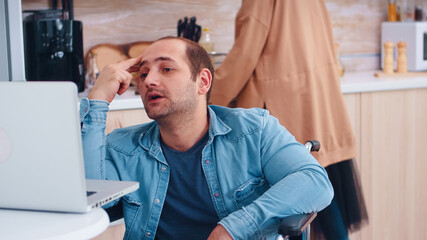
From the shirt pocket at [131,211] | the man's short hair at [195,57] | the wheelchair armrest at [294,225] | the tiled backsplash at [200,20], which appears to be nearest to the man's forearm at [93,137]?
the shirt pocket at [131,211]

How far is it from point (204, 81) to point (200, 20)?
4.83 feet

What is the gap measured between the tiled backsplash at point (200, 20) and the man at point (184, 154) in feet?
4.24

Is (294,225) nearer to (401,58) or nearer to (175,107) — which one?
(175,107)

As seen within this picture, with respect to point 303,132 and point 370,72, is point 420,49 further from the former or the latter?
point 303,132

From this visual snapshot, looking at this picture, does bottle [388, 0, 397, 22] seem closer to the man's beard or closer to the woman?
the woman

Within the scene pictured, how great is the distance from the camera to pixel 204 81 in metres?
1.78

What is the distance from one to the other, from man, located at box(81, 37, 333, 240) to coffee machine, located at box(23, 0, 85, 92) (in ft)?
2.80

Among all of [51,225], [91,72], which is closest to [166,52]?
[51,225]

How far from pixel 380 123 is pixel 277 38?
2.62 feet

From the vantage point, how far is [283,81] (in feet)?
8.30

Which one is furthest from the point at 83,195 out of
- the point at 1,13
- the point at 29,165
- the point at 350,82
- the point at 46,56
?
the point at 350,82

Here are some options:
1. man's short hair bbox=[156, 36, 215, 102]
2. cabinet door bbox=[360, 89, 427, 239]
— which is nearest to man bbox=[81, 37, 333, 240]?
man's short hair bbox=[156, 36, 215, 102]

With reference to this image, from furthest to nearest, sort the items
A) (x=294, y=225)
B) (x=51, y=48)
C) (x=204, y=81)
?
(x=51, y=48) < (x=204, y=81) < (x=294, y=225)

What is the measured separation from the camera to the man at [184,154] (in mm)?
1639
